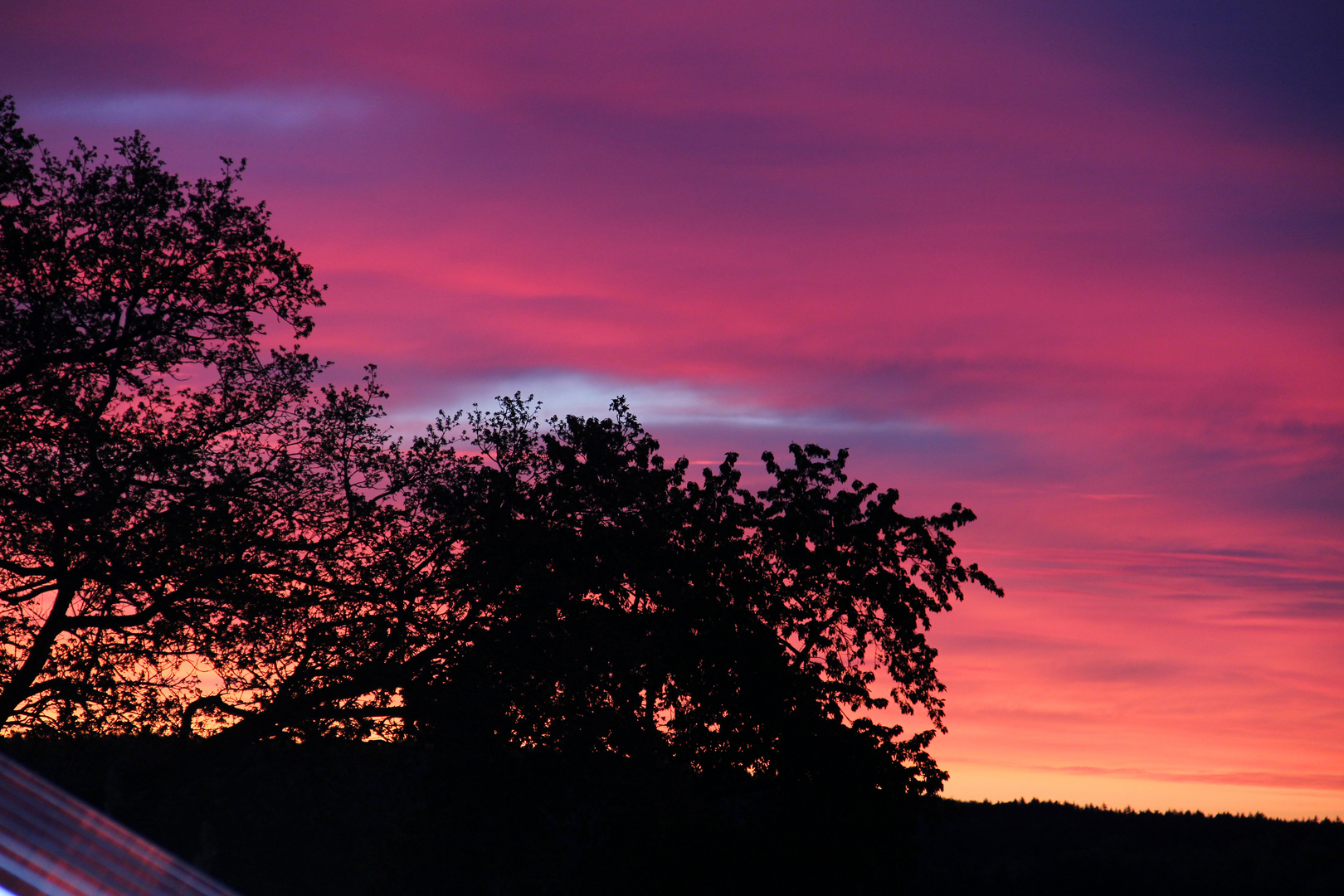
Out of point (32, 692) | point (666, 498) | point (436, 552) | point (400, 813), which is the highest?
point (666, 498)

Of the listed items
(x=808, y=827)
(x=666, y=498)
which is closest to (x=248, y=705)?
(x=666, y=498)

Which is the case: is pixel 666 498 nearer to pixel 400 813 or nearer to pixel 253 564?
pixel 253 564

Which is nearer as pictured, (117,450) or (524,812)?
(117,450)

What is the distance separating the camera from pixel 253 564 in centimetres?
1936

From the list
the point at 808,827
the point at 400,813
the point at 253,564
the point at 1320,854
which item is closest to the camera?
the point at 253,564

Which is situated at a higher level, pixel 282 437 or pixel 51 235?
pixel 51 235

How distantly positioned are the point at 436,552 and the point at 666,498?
6.71 meters

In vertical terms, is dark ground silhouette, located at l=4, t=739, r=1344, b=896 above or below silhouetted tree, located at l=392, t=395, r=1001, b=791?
below

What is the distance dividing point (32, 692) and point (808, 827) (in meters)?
17.8

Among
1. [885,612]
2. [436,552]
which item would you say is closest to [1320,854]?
[885,612]

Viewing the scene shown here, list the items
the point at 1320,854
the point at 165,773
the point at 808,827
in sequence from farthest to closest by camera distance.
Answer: the point at 1320,854 < the point at 808,827 < the point at 165,773

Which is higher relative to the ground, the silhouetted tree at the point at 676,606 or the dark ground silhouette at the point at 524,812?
the silhouetted tree at the point at 676,606

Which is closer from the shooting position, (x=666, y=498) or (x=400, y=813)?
(x=666, y=498)

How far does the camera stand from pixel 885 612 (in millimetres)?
29078
